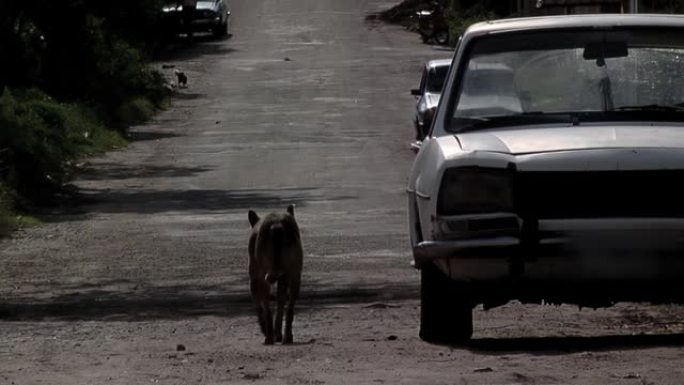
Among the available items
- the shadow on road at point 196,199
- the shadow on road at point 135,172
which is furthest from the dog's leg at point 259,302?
the shadow on road at point 135,172

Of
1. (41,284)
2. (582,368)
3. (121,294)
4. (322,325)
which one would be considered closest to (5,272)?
(41,284)

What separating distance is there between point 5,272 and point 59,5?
6.10m

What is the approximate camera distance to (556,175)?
8.76 metres

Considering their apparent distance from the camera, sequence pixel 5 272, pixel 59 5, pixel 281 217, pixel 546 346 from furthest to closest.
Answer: pixel 59 5 < pixel 5 272 < pixel 281 217 < pixel 546 346

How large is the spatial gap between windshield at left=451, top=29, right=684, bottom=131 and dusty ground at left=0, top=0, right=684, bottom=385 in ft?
4.60

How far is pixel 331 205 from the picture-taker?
2272 cm

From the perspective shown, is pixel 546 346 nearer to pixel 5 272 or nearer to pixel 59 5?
pixel 5 272

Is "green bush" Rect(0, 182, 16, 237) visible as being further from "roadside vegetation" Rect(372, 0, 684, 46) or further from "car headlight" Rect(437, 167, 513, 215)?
"roadside vegetation" Rect(372, 0, 684, 46)

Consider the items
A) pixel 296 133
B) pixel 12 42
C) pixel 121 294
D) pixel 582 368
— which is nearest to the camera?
pixel 582 368

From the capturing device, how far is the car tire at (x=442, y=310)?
9.55 meters

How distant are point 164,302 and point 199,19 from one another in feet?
139

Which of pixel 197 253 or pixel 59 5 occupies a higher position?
pixel 59 5

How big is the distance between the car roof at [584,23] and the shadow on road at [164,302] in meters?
3.84

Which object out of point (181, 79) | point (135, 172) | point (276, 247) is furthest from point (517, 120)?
point (181, 79)
